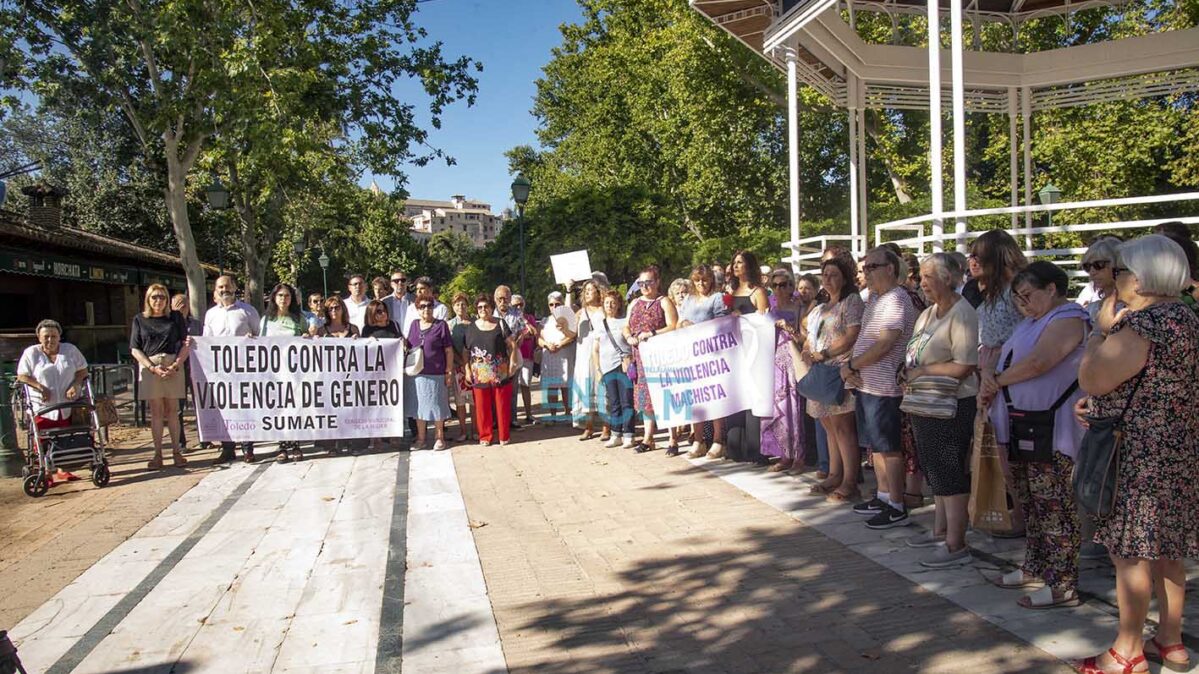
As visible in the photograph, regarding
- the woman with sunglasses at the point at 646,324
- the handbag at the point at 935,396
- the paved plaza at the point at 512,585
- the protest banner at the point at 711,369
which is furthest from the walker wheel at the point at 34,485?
the handbag at the point at 935,396

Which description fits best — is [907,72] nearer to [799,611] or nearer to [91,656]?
[799,611]

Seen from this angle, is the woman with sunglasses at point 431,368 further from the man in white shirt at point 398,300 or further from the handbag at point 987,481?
the handbag at point 987,481

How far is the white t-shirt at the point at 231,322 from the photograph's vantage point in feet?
31.3

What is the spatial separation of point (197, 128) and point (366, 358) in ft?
32.9

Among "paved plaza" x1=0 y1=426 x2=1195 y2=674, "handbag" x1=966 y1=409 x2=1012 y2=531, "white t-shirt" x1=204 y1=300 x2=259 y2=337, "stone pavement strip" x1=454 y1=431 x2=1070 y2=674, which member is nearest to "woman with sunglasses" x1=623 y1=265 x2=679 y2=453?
"paved plaza" x1=0 y1=426 x2=1195 y2=674

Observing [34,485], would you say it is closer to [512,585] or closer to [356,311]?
[356,311]

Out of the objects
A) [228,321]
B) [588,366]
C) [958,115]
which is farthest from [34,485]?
[958,115]

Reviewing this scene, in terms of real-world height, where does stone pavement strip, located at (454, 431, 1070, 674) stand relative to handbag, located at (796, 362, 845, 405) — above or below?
below

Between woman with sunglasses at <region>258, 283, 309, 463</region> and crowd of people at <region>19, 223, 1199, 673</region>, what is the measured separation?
0.03 metres

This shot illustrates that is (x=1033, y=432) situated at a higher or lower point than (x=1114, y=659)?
higher

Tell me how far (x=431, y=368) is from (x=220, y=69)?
30.5 feet

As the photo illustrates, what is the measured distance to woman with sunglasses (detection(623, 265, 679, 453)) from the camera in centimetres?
909

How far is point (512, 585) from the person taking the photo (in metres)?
5.21

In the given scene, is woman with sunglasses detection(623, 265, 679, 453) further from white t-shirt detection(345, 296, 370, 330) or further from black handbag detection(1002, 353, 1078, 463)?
black handbag detection(1002, 353, 1078, 463)
